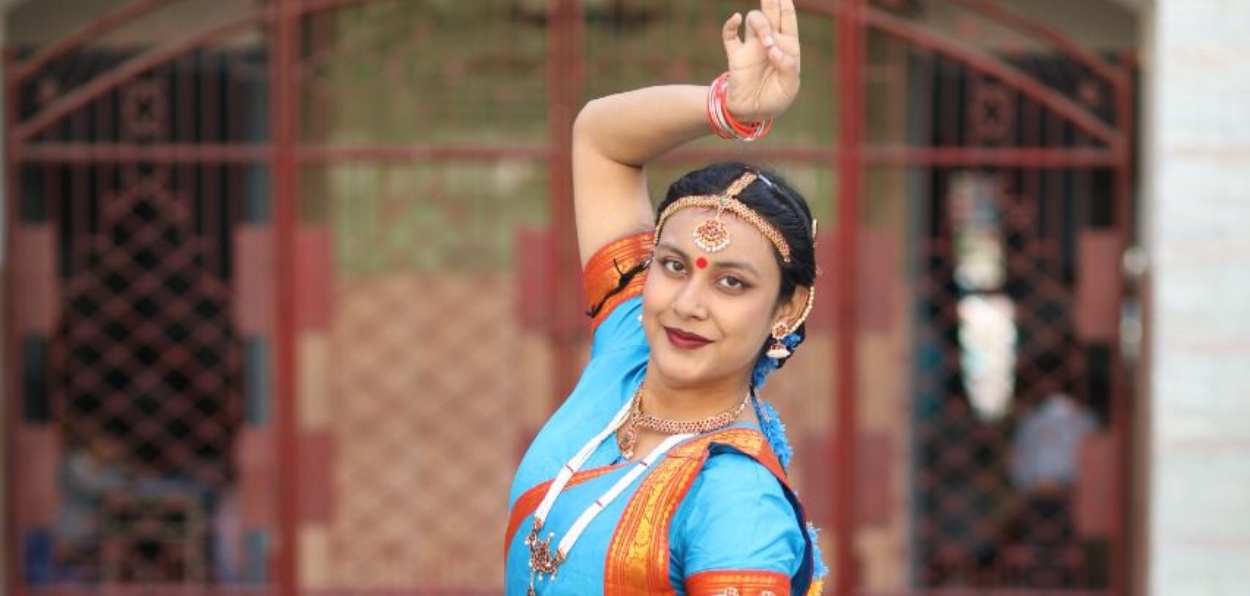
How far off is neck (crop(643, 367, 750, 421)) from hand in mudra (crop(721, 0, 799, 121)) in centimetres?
31

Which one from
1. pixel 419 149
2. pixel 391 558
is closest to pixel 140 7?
pixel 419 149

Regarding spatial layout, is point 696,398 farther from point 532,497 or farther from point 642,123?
point 642,123

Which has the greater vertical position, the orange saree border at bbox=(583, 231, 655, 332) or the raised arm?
the raised arm

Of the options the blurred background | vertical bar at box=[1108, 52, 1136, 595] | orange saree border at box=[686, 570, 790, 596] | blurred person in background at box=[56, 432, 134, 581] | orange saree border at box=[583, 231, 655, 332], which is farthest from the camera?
blurred person in background at box=[56, 432, 134, 581]

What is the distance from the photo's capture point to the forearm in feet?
8.00

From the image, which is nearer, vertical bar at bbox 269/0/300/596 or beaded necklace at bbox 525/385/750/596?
beaded necklace at bbox 525/385/750/596

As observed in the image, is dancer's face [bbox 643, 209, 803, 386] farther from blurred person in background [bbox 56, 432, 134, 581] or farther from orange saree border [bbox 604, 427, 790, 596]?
blurred person in background [bbox 56, 432, 134, 581]

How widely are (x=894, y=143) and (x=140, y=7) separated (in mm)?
2100

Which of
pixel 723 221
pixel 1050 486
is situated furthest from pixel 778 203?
pixel 1050 486

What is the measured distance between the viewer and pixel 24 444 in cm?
589

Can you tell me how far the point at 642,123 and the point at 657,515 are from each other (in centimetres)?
49

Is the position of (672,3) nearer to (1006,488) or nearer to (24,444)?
(1006,488)

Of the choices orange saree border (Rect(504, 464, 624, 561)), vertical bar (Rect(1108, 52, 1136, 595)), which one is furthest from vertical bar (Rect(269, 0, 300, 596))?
orange saree border (Rect(504, 464, 624, 561))

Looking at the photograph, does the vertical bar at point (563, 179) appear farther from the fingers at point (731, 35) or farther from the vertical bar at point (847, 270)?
the fingers at point (731, 35)
